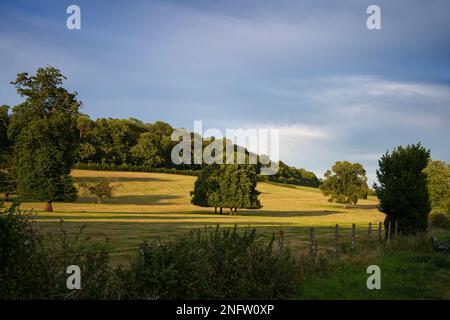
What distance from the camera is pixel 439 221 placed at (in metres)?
35.8

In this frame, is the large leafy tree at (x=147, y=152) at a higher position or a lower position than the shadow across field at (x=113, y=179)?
higher

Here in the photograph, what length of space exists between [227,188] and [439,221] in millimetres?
36016

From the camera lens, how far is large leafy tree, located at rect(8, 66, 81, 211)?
52719mm

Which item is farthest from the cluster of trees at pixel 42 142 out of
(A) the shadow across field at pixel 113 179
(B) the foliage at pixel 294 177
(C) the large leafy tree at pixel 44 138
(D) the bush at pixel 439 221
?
(B) the foliage at pixel 294 177

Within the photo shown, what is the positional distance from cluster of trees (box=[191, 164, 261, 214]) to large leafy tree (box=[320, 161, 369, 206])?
96.7ft

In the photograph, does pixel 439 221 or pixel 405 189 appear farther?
pixel 439 221

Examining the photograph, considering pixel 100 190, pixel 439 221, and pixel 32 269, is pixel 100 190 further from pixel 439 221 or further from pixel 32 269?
pixel 32 269

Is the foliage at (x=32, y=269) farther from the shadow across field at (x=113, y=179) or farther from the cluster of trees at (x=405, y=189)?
the shadow across field at (x=113, y=179)

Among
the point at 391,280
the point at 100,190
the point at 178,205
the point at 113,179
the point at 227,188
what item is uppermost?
the point at 113,179

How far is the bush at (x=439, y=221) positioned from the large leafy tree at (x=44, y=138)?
144 ft

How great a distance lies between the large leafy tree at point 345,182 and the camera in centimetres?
9050

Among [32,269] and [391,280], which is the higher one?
[32,269]

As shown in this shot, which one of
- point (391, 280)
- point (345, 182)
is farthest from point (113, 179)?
point (391, 280)

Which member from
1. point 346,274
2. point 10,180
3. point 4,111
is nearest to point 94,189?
point 10,180
